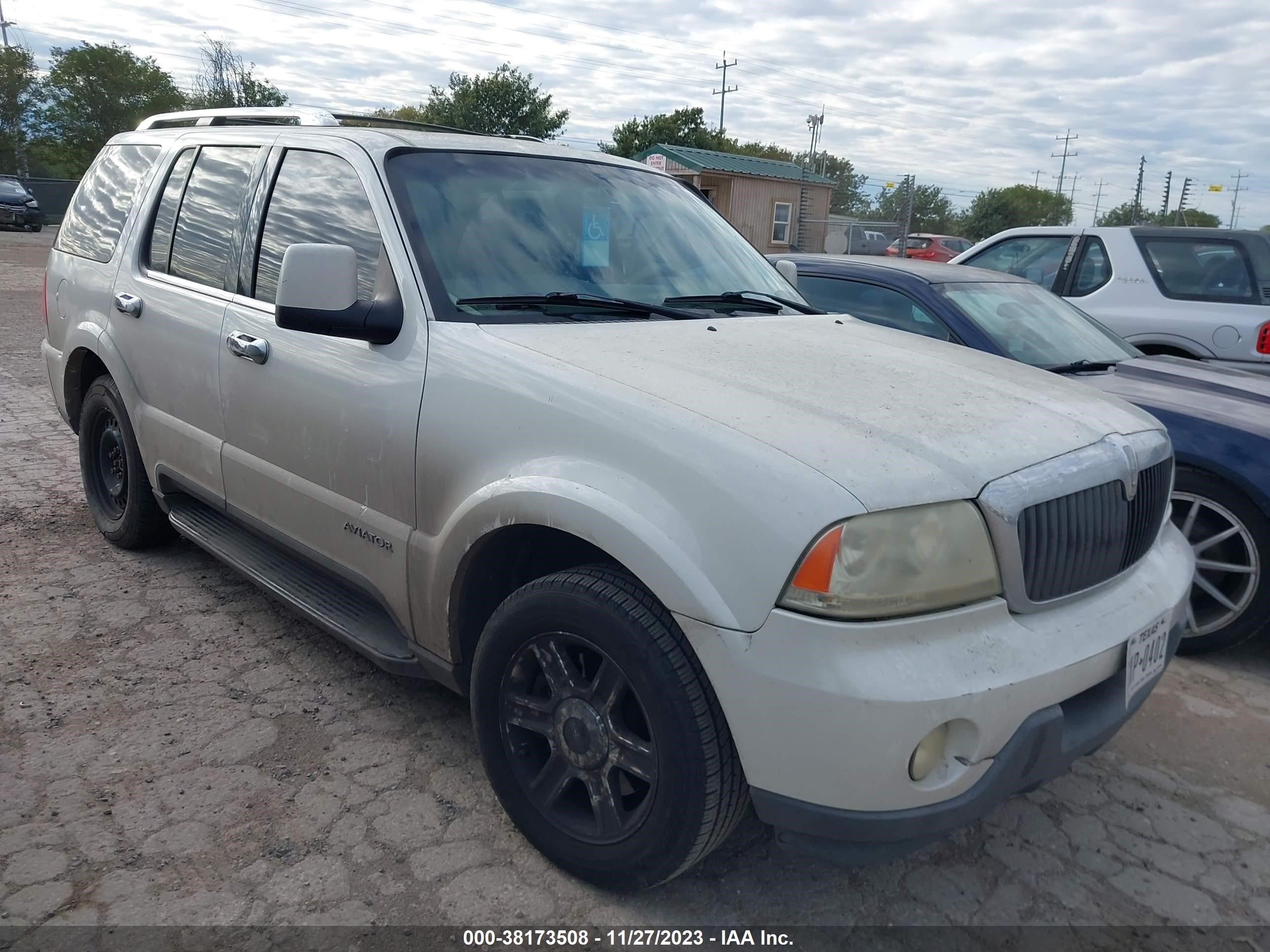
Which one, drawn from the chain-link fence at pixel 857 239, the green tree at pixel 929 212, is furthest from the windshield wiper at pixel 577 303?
the green tree at pixel 929 212

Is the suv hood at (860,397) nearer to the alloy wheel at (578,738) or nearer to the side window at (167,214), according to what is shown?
the alloy wheel at (578,738)

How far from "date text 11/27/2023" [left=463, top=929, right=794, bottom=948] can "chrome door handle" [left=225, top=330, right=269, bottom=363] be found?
1.93 m

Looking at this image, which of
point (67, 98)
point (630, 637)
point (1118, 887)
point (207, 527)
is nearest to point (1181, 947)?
point (1118, 887)

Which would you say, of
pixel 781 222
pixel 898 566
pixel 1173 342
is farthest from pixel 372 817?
pixel 781 222

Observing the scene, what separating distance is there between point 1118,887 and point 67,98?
5737 cm

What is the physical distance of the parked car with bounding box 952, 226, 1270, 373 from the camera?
6848mm

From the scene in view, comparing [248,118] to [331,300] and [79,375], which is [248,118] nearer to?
[79,375]

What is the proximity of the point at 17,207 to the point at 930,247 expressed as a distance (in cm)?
2833

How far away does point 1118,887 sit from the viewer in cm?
258

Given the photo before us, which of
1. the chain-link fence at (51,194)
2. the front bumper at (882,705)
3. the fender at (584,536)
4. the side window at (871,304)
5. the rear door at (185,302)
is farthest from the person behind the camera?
the chain-link fence at (51,194)

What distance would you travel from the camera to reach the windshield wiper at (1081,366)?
185 inches

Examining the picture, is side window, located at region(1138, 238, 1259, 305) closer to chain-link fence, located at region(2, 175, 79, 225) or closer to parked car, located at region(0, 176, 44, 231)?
parked car, located at region(0, 176, 44, 231)

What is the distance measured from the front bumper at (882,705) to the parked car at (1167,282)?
5792 mm

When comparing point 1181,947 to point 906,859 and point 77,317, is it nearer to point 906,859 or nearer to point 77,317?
point 906,859
